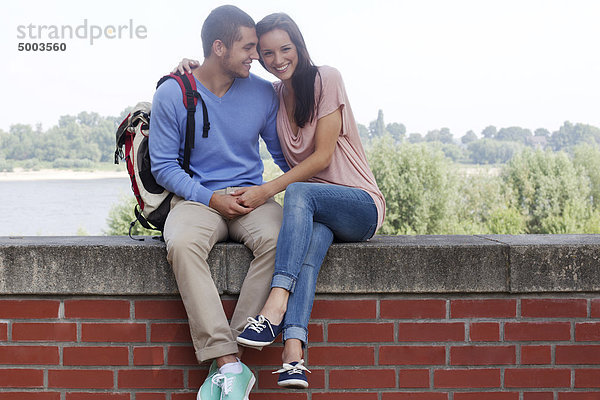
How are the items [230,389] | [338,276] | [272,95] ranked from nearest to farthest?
[230,389]
[338,276]
[272,95]

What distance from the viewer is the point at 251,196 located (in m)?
2.74

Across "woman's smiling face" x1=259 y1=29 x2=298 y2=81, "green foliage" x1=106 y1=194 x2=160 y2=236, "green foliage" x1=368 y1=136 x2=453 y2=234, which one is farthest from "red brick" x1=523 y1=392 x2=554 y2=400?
"green foliage" x1=106 y1=194 x2=160 y2=236

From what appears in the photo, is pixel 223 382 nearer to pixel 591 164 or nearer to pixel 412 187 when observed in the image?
pixel 412 187

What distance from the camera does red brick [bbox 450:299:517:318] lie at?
2.65m

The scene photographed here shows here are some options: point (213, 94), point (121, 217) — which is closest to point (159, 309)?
point (213, 94)

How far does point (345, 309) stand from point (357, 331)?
0.11 m

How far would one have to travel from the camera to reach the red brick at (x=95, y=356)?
2660 millimetres

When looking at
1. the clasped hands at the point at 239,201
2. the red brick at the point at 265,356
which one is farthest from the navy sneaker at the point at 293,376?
the clasped hands at the point at 239,201

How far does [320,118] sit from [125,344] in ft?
4.20

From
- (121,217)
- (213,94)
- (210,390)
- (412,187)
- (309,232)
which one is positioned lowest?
(121,217)

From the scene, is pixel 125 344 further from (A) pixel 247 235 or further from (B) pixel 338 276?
(B) pixel 338 276

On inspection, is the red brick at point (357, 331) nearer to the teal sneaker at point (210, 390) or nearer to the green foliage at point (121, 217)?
the teal sneaker at point (210, 390)

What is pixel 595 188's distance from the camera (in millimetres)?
35000

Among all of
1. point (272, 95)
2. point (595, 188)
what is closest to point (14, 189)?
point (595, 188)
